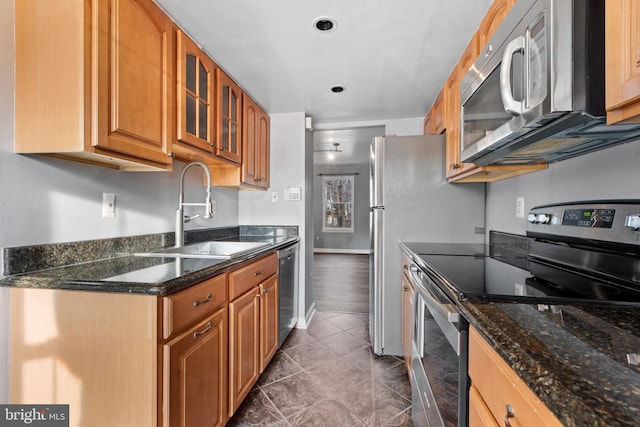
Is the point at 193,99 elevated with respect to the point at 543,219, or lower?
elevated

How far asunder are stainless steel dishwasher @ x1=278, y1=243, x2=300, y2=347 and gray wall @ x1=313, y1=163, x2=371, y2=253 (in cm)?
496

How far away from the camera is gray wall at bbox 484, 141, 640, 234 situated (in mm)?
1010

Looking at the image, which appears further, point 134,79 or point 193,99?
point 193,99

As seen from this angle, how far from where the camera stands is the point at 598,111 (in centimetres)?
73

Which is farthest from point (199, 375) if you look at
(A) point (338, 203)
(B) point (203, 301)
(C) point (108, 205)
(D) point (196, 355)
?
(A) point (338, 203)

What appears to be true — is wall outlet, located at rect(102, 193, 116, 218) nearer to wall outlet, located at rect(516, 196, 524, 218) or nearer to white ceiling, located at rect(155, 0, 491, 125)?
white ceiling, located at rect(155, 0, 491, 125)

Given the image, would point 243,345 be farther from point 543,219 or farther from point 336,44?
point 336,44

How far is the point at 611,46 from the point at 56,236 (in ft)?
6.52

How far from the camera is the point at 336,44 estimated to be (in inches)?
69.2

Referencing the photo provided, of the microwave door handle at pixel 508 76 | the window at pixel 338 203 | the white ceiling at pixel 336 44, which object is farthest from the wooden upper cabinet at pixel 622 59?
the window at pixel 338 203

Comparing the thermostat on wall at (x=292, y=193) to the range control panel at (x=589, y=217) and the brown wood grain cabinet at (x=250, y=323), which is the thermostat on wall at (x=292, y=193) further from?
the range control panel at (x=589, y=217)

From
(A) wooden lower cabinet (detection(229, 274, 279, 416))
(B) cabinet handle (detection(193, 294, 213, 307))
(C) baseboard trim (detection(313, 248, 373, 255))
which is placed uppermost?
(B) cabinet handle (detection(193, 294, 213, 307))

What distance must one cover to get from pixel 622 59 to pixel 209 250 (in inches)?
87.1

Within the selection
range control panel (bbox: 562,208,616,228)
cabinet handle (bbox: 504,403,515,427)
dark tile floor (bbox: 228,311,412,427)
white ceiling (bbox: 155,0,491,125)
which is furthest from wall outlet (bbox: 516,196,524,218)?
cabinet handle (bbox: 504,403,515,427)
